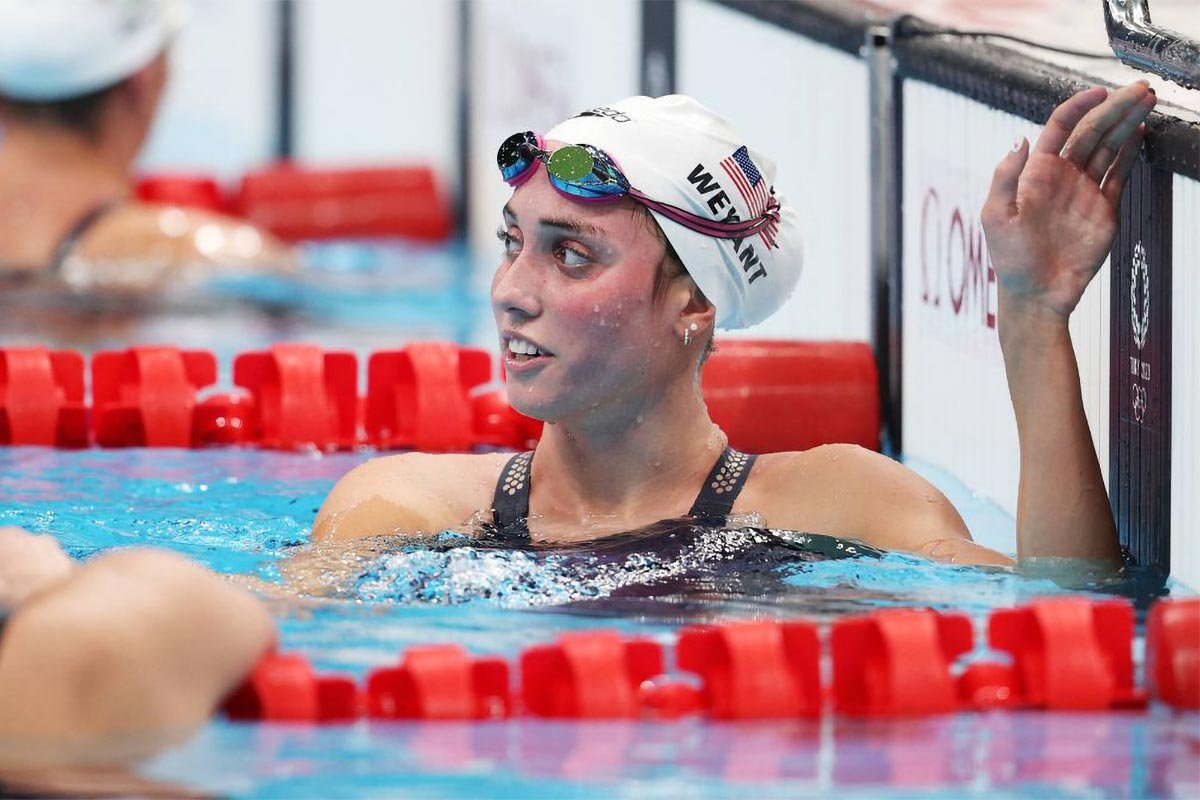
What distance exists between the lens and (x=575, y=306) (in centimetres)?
316

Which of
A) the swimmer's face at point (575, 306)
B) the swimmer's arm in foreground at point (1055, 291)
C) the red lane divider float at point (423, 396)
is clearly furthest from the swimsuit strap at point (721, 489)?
the red lane divider float at point (423, 396)

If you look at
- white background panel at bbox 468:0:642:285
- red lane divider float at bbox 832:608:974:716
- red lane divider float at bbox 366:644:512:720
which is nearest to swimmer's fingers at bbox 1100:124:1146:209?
red lane divider float at bbox 832:608:974:716

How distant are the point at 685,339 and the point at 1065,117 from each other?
26.2 inches

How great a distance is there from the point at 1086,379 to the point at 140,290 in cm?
496

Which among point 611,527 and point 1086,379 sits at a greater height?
point 1086,379

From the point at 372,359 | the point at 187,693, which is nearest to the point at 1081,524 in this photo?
the point at 187,693

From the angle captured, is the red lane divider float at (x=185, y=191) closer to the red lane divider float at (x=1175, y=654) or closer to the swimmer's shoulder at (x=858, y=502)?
the swimmer's shoulder at (x=858, y=502)

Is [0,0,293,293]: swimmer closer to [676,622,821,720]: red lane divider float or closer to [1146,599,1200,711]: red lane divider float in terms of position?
[676,622,821,720]: red lane divider float

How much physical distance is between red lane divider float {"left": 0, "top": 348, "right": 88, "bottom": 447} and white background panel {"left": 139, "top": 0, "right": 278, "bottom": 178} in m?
5.62

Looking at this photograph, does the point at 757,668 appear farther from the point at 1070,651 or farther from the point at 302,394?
the point at 302,394

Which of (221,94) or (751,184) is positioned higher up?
(221,94)

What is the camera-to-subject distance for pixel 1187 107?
129 inches

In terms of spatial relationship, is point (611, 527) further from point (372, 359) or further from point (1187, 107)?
point (372, 359)

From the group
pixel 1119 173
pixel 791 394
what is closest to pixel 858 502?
pixel 1119 173
